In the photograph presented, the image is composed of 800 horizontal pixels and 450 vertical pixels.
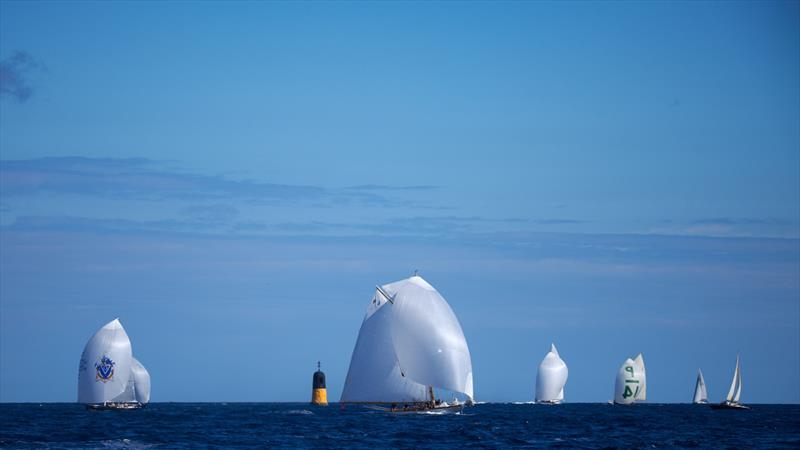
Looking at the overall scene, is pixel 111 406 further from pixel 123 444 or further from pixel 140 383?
pixel 123 444

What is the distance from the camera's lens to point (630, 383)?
190500mm

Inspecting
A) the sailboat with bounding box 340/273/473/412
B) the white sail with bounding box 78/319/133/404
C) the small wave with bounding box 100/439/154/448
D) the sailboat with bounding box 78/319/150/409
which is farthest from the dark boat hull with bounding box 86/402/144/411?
the small wave with bounding box 100/439/154/448

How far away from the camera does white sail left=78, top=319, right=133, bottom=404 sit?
123 metres

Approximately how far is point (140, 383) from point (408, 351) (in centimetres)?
6148

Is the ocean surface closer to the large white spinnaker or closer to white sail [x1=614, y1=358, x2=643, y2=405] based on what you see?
the large white spinnaker

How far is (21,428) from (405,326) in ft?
110

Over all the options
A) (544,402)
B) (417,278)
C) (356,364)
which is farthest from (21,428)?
(544,402)

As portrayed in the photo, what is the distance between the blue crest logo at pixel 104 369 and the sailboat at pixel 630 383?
96.1 m

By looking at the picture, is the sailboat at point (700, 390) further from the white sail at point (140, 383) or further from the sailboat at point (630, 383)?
the white sail at point (140, 383)

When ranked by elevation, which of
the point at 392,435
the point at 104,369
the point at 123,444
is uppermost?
the point at 104,369

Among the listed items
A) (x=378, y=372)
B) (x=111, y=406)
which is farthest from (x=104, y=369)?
(x=378, y=372)

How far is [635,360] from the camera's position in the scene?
636 ft

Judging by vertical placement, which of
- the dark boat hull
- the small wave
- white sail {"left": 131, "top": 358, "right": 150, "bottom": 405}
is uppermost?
white sail {"left": 131, "top": 358, "right": 150, "bottom": 405}

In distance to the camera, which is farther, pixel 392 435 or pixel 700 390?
pixel 700 390
